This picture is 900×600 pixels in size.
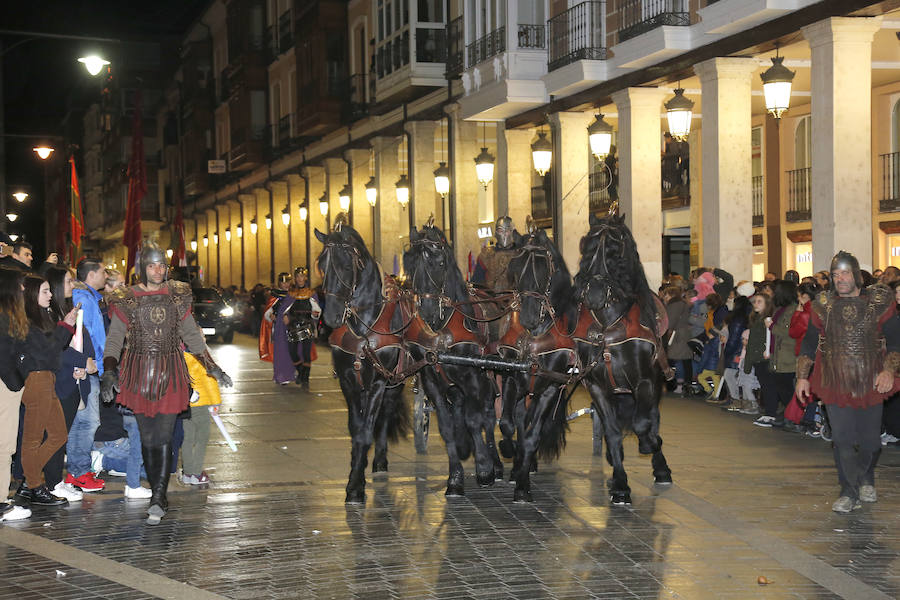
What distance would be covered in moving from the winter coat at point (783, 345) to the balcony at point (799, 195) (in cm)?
1220

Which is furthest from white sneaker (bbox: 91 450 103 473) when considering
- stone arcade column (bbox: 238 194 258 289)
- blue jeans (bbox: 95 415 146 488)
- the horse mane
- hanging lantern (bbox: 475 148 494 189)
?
stone arcade column (bbox: 238 194 258 289)

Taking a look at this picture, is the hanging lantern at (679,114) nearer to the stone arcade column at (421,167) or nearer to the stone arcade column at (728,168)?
the stone arcade column at (728,168)

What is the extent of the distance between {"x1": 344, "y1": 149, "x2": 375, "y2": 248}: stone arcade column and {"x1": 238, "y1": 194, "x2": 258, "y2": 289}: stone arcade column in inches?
592

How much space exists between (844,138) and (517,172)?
1023cm

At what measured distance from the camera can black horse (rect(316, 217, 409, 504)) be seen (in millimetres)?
9961

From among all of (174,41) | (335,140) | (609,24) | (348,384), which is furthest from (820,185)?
(174,41)

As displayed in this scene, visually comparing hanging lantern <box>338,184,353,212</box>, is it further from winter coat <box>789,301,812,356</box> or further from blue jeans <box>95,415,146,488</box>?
blue jeans <box>95,415,146,488</box>

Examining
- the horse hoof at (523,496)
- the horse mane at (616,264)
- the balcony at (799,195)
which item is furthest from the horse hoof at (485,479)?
the balcony at (799,195)

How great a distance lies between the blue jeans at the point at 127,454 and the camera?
1028 cm

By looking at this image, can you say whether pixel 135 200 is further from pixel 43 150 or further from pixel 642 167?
pixel 43 150

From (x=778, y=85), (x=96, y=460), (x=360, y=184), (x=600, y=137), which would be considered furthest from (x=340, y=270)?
(x=360, y=184)

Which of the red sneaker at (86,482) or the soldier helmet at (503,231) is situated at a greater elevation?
the soldier helmet at (503,231)

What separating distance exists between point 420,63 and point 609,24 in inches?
293

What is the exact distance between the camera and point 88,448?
10.8 meters
